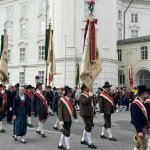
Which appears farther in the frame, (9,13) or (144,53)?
(9,13)

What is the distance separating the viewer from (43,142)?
12.3 m

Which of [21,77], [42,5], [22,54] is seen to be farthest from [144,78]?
[22,54]

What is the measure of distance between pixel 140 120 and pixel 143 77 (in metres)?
38.9

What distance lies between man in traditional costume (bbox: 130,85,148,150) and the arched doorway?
1500 inches

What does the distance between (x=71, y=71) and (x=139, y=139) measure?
34.3 m

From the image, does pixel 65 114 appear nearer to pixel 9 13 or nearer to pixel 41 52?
pixel 41 52

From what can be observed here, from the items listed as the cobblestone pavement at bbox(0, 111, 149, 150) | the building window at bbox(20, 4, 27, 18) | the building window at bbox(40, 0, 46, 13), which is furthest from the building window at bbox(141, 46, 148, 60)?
the cobblestone pavement at bbox(0, 111, 149, 150)

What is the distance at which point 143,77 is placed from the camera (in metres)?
46.6

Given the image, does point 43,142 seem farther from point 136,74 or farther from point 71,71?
point 136,74

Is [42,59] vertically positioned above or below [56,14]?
below

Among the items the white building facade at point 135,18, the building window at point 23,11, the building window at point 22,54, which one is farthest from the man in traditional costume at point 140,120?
the white building facade at point 135,18

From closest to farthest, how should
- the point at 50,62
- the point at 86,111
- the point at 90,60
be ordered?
the point at 86,111
the point at 90,60
the point at 50,62

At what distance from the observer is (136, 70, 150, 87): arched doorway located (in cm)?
4600

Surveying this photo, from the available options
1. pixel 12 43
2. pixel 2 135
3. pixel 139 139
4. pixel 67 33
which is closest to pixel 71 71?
pixel 67 33
